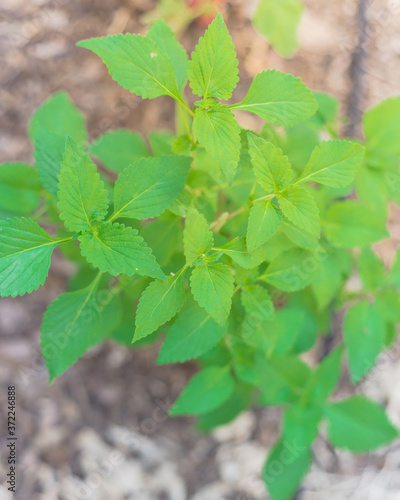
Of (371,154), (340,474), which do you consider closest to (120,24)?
(371,154)

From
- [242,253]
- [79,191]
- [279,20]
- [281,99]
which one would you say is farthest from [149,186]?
[279,20]

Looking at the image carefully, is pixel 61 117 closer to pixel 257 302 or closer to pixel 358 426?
pixel 257 302

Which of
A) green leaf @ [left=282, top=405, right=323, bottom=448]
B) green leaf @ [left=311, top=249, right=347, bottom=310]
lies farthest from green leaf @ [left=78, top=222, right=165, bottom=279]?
green leaf @ [left=282, top=405, right=323, bottom=448]

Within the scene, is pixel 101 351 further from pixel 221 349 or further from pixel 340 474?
pixel 340 474

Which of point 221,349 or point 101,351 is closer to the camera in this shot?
point 221,349

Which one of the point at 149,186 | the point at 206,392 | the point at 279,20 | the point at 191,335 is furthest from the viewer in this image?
the point at 279,20

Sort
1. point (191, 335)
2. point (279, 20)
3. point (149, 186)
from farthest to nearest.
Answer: point (279, 20)
point (191, 335)
point (149, 186)
